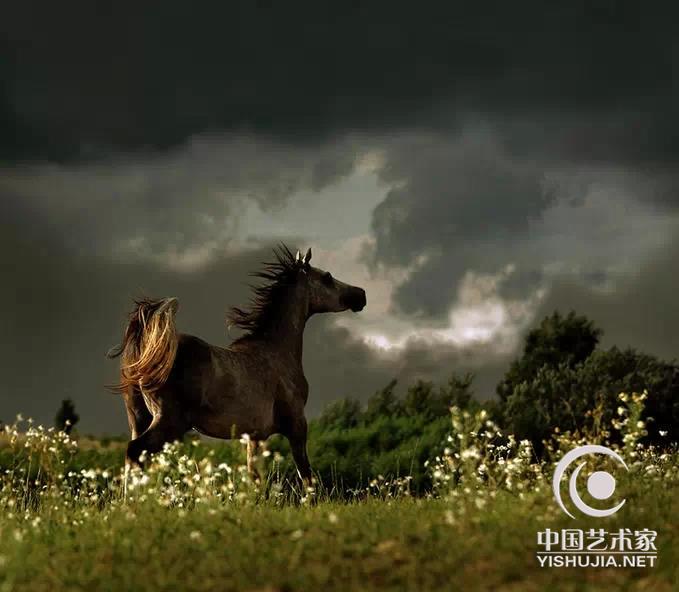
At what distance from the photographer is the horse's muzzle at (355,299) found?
43.7 ft

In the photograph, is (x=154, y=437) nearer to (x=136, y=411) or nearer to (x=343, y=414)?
(x=136, y=411)

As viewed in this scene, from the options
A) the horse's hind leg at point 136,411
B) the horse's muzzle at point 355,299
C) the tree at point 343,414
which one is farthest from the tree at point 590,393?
the horse's hind leg at point 136,411

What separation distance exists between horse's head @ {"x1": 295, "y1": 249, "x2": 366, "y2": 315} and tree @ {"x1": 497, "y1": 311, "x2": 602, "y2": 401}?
9319 millimetres

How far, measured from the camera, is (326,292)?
514 inches

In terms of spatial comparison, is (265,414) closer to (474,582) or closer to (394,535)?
(394,535)

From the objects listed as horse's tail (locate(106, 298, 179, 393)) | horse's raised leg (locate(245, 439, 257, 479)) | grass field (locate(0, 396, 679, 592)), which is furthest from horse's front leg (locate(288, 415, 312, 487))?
grass field (locate(0, 396, 679, 592))

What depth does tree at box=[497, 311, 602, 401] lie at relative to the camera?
72.2 feet

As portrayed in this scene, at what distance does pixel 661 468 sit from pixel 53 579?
7.27 metres

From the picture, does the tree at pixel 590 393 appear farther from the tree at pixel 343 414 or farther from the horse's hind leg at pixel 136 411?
the horse's hind leg at pixel 136 411

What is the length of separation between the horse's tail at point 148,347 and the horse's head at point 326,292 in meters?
2.22

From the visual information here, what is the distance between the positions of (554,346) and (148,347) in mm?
13782

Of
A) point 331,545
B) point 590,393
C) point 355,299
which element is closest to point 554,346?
point 590,393

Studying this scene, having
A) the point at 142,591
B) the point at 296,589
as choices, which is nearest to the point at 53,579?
the point at 142,591

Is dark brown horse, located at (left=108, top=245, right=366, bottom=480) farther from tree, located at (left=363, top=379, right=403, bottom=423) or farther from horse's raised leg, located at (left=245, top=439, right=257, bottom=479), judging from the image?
tree, located at (left=363, top=379, right=403, bottom=423)
